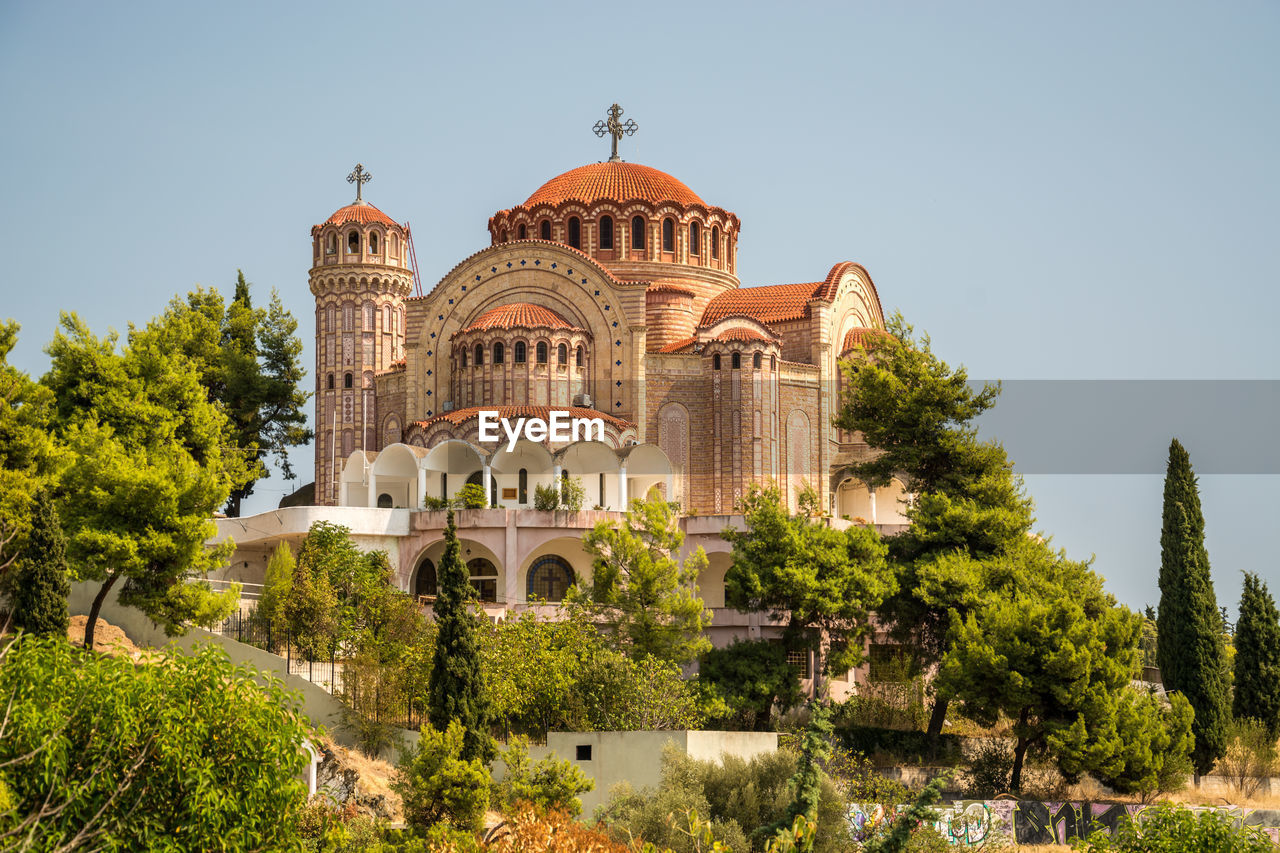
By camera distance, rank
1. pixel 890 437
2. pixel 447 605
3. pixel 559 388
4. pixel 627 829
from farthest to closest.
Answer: pixel 559 388, pixel 890 437, pixel 447 605, pixel 627 829

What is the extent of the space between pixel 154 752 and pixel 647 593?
18.5 meters

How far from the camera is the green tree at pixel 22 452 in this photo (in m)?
36.1

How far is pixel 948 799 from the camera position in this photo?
36938 millimetres

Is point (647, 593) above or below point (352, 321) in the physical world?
below

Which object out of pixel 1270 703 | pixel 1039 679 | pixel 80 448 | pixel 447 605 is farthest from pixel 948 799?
pixel 80 448

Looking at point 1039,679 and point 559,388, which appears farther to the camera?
point 559,388

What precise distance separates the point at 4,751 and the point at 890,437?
2853 cm

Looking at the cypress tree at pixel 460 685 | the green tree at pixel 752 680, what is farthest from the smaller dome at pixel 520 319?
the cypress tree at pixel 460 685

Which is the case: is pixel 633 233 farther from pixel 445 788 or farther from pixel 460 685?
pixel 445 788

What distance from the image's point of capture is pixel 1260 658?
4122 centimetres

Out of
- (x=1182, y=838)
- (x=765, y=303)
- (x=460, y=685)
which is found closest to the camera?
(x=1182, y=838)

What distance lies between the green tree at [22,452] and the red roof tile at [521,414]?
1257 centimetres

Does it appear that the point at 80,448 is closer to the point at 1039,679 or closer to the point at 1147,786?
the point at 1039,679

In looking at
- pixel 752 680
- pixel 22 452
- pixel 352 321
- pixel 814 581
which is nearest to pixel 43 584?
pixel 22 452
